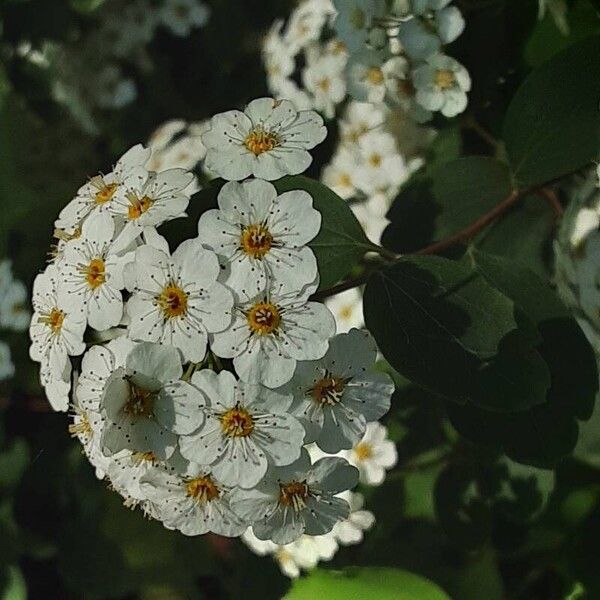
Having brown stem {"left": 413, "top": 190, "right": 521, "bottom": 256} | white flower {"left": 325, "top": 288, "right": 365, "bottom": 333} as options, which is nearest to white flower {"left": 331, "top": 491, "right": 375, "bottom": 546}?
white flower {"left": 325, "top": 288, "right": 365, "bottom": 333}

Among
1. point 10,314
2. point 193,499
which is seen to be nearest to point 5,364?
point 10,314

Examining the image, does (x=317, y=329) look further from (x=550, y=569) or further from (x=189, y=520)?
(x=550, y=569)

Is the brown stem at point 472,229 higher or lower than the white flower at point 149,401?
lower

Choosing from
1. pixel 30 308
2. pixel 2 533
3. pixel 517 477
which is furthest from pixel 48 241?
pixel 517 477

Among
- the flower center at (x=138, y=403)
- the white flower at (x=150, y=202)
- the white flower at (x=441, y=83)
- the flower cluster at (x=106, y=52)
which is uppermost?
the white flower at (x=150, y=202)

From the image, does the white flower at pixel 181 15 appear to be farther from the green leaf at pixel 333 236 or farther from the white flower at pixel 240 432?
the white flower at pixel 240 432

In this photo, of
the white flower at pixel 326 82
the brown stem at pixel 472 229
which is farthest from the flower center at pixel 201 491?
the white flower at pixel 326 82

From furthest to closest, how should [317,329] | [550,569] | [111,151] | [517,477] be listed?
[111,151] < [550,569] < [517,477] < [317,329]
